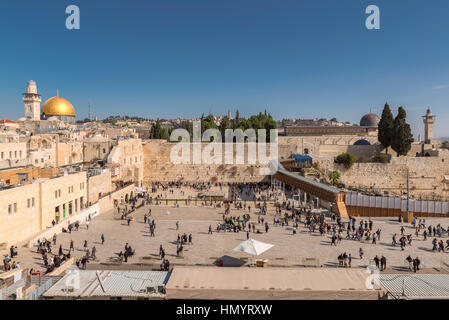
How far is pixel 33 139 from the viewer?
29.6 metres

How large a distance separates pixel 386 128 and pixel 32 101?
47900 millimetres

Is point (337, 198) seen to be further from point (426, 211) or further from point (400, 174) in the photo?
point (400, 174)

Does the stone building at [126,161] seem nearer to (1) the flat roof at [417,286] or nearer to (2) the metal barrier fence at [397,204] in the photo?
(2) the metal barrier fence at [397,204]

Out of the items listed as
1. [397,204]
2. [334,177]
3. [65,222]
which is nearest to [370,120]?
[334,177]

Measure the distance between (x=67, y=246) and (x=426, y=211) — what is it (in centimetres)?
2152

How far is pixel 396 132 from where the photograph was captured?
35562 millimetres

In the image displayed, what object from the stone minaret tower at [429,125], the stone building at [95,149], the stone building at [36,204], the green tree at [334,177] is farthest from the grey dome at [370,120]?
the stone building at [36,204]

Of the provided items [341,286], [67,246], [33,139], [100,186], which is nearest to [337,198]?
[341,286]

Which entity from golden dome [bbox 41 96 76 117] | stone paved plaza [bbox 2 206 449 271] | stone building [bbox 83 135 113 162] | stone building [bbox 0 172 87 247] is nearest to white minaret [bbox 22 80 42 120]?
golden dome [bbox 41 96 76 117]

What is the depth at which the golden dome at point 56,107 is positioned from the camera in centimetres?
4556

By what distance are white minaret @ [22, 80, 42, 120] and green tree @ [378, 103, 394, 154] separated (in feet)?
155

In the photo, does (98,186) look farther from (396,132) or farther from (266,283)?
(396,132)

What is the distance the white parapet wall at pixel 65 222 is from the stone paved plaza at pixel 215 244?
43 cm
